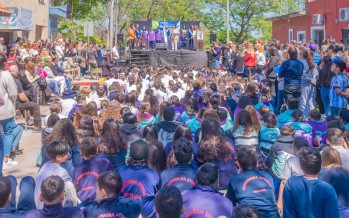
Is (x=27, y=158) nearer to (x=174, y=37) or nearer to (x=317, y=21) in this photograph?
(x=317, y=21)

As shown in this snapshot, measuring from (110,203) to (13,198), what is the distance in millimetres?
1000

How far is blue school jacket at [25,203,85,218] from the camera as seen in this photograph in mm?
3906

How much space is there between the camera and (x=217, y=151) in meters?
6.29

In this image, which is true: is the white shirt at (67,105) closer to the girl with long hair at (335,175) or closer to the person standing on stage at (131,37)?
A: the girl with long hair at (335,175)

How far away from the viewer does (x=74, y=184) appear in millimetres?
5305

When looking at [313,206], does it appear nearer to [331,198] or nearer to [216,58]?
[331,198]

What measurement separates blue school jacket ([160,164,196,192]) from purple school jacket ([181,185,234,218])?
25.0 inches

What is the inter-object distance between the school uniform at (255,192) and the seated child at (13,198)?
6.17 ft

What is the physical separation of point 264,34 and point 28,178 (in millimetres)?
57146

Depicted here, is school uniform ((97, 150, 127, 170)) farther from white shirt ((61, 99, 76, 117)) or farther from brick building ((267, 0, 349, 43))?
brick building ((267, 0, 349, 43))

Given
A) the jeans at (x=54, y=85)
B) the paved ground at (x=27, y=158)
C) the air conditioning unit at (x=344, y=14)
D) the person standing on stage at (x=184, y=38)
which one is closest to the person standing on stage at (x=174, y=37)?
the person standing on stage at (x=184, y=38)

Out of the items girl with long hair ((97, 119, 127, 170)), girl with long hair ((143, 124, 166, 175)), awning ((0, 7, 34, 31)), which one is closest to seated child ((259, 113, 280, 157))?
girl with long hair ((143, 124, 166, 175))

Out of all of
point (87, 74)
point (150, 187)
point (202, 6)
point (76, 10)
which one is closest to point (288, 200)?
point (150, 187)

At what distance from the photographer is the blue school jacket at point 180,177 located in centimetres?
498
